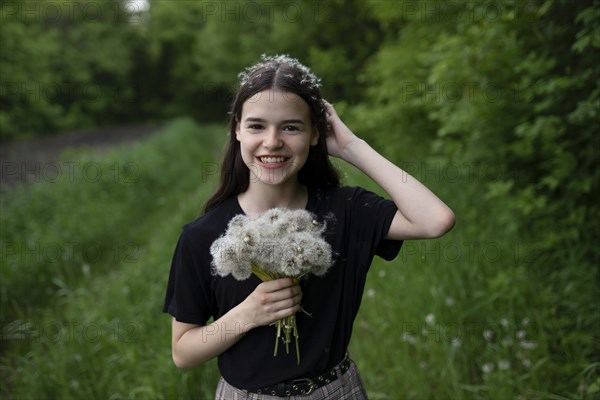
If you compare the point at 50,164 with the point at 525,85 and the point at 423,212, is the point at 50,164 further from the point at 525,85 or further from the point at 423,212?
the point at 423,212

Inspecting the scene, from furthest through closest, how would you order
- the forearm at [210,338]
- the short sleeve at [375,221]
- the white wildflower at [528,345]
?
the white wildflower at [528,345], the short sleeve at [375,221], the forearm at [210,338]

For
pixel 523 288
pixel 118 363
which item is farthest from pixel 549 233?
pixel 118 363

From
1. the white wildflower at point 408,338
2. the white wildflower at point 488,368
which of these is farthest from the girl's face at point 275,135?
the white wildflower at point 408,338

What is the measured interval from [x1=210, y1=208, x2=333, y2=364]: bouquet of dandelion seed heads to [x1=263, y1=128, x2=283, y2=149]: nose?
0.73 ft

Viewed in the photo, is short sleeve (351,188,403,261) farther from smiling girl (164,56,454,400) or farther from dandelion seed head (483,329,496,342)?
dandelion seed head (483,329,496,342)

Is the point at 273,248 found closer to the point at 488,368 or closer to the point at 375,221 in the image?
the point at 375,221

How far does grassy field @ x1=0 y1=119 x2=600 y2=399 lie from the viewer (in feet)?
9.93

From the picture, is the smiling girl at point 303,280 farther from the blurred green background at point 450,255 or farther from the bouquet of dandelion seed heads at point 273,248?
the blurred green background at point 450,255

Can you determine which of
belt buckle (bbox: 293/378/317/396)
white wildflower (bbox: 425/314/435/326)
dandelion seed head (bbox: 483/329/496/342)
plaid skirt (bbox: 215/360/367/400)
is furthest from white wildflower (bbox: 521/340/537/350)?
belt buckle (bbox: 293/378/317/396)

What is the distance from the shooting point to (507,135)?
4.41 m

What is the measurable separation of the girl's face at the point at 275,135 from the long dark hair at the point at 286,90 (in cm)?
4

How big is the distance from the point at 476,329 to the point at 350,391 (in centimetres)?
198

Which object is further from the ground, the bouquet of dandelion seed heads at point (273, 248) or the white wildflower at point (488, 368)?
the bouquet of dandelion seed heads at point (273, 248)

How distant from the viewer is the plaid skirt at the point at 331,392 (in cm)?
166
